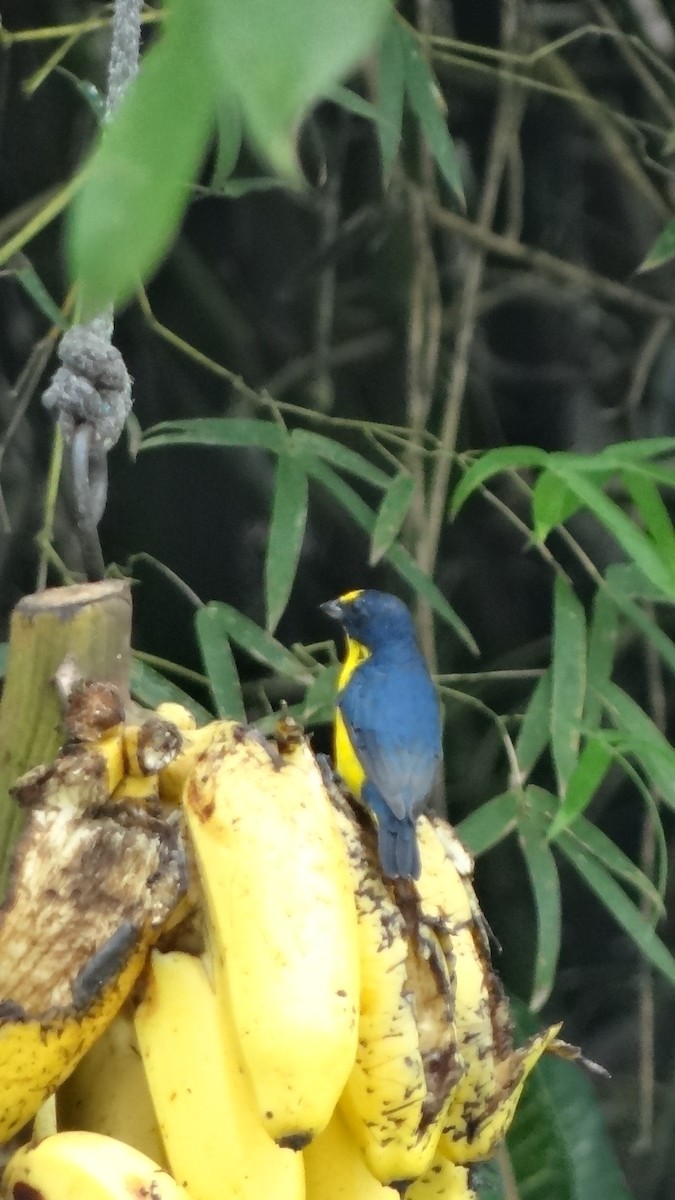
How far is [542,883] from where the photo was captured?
2.59 feet

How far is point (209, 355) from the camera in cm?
104

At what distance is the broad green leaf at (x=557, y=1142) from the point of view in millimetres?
842

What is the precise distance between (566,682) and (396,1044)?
468mm

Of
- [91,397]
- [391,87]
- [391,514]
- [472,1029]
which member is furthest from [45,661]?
[391,87]

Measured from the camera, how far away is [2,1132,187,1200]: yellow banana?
0.29 metres

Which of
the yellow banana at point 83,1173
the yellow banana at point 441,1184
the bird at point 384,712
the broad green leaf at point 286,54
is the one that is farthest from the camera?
the bird at point 384,712

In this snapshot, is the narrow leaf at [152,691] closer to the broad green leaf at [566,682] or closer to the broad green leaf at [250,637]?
the broad green leaf at [250,637]

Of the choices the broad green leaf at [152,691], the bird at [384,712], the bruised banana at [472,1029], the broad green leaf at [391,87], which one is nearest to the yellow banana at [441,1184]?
the bruised banana at [472,1029]

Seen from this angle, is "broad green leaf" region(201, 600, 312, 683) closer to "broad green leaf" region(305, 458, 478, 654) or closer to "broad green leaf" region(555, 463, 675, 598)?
"broad green leaf" region(305, 458, 478, 654)

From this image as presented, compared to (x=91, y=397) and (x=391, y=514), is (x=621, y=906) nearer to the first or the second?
(x=391, y=514)

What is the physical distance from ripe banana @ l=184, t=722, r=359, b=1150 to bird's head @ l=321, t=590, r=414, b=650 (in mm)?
481

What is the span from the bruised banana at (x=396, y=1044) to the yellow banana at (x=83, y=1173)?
6 cm

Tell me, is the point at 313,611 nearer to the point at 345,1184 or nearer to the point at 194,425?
the point at 194,425

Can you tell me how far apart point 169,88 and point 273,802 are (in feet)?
0.71
